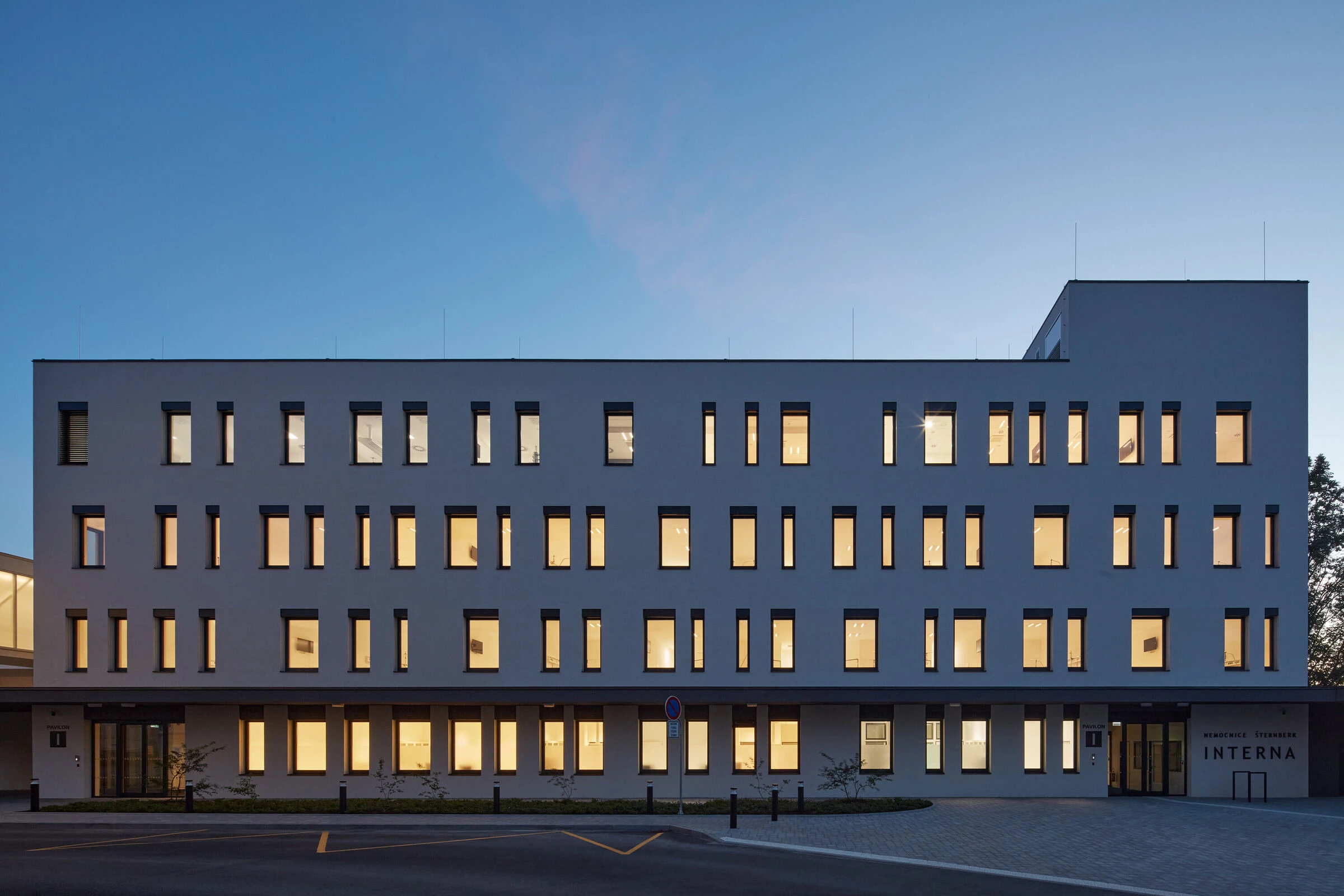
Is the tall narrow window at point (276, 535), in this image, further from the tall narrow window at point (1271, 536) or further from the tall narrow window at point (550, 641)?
the tall narrow window at point (1271, 536)

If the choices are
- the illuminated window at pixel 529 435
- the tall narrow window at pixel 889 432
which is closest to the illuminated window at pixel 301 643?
the illuminated window at pixel 529 435

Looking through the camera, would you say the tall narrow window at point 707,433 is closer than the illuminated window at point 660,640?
No

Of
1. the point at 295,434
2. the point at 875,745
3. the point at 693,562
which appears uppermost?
the point at 295,434

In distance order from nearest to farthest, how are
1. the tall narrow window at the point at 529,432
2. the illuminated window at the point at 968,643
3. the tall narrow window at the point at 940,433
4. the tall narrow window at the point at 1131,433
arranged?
the illuminated window at the point at 968,643 < the tall narrow window at the point at 1131,433 < the tall narrow window at the point at 940,433 < the tall narrow window at the point at 529,432

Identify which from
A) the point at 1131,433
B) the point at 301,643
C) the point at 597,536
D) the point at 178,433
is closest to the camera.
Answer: the point at 301,643

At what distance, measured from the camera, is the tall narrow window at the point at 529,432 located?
27094 millimetres

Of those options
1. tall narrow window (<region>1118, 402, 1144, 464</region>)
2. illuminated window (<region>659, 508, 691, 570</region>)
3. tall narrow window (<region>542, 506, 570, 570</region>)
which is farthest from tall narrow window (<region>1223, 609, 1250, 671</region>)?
tall narrow window (<region>542, 506, 570, 570</region>)

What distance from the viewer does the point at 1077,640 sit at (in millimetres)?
26484

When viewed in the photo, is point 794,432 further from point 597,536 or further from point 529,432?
point 529,432

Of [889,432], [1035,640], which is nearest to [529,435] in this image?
[889,432]

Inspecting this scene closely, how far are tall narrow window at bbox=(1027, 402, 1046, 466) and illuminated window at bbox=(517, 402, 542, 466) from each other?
16.0 meters

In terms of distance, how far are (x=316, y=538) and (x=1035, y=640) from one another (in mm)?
23525

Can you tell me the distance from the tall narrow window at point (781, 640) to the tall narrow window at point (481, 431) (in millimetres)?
10642

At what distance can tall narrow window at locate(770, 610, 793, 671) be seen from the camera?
2633 centimetres
